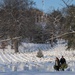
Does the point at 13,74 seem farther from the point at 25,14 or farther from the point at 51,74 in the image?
the point at 25,14

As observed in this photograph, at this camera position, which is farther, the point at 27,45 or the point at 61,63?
the point at 27,45

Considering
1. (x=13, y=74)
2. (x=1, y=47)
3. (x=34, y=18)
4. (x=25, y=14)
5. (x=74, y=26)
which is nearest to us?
(x=13, y=74)

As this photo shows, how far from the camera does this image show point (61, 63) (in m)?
22.4

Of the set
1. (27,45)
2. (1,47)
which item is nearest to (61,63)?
(1,47)

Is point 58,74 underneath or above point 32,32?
underneath

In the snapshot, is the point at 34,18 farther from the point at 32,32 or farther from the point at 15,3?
the point at 15,3

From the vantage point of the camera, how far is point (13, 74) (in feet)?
38.3

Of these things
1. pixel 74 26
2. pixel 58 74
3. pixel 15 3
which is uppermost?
pixel 15 3

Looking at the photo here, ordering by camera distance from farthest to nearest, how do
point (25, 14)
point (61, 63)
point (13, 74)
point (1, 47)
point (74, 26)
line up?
point (1, 47), point (25, 14), point (74, 26), point (61, 63), point (13, 74)

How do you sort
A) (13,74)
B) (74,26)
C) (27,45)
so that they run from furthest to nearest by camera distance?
(27,45) < (74,26) < (13,74)

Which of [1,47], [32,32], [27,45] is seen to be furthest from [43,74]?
[27,45]

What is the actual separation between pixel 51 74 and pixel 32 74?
0.73 metres

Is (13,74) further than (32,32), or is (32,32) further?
(32,32)

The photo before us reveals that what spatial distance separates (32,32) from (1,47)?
60.8 feet
